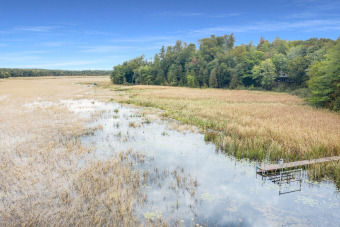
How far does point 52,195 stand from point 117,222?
3.12 m

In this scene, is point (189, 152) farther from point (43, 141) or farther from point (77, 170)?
point (43, 141)

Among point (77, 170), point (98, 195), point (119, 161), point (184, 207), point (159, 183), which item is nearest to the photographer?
point (184, 207)

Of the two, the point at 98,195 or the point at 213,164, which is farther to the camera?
the point at 213,164

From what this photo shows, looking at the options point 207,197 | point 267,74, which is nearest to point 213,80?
point 267,74

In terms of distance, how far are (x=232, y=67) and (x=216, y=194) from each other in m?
87.9

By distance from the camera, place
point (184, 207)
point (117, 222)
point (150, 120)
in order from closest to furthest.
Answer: point (117, 222)
point (184, 207)
point (150, 120)

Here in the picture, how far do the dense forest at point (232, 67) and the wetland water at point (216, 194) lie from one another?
44.4 metres

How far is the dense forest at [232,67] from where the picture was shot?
211 feet

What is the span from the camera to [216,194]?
843 cm

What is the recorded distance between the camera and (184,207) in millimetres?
7457

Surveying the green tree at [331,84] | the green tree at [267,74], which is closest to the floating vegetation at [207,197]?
the green tree at [331,84]

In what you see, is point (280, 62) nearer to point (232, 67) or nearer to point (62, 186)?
point (232, 67)

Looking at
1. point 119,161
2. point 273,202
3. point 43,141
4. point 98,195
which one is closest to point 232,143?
point 273,202

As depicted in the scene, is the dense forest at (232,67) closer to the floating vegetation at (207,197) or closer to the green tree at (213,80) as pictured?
the green tree at (213,80)
